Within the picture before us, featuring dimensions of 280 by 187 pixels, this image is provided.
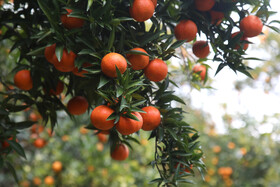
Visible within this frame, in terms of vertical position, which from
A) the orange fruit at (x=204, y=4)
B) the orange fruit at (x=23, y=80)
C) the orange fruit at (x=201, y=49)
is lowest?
the orange fruit at (x=23, y=80)

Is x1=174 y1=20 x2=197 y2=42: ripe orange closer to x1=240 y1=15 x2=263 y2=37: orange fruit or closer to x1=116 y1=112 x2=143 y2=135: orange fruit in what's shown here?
x1=240 y1=15 x2=263 y2=37: orange fruit

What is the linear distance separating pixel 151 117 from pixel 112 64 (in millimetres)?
274

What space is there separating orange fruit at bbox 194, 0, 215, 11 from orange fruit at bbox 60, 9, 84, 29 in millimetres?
470

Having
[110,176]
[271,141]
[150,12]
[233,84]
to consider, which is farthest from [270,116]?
[150,12]

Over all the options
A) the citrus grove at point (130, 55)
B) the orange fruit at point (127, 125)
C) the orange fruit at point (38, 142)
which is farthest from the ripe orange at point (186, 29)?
the orange fruit at point (38, 142)

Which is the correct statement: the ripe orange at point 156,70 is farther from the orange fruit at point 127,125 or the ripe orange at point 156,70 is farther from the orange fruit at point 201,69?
the orange fruit at point 201,69

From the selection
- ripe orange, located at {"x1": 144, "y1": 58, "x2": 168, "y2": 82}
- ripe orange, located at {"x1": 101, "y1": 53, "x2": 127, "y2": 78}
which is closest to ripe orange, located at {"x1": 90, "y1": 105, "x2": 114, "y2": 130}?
ripe orange, located at {"x1": 101, "y1": 53, "x2": 127, "y2": 78}

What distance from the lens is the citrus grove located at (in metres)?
0.94

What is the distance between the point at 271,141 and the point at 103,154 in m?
2.22

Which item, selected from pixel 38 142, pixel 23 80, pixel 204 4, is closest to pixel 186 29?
pixel 204 4

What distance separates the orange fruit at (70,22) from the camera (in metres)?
1.01

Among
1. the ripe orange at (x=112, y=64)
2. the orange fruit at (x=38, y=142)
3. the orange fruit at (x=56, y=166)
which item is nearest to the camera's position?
the ripe orange at (x=112, y=64)

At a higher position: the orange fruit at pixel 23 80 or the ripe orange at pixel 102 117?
the ripe orange at pixel 102 117

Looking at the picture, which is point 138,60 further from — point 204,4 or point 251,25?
point 251,25
